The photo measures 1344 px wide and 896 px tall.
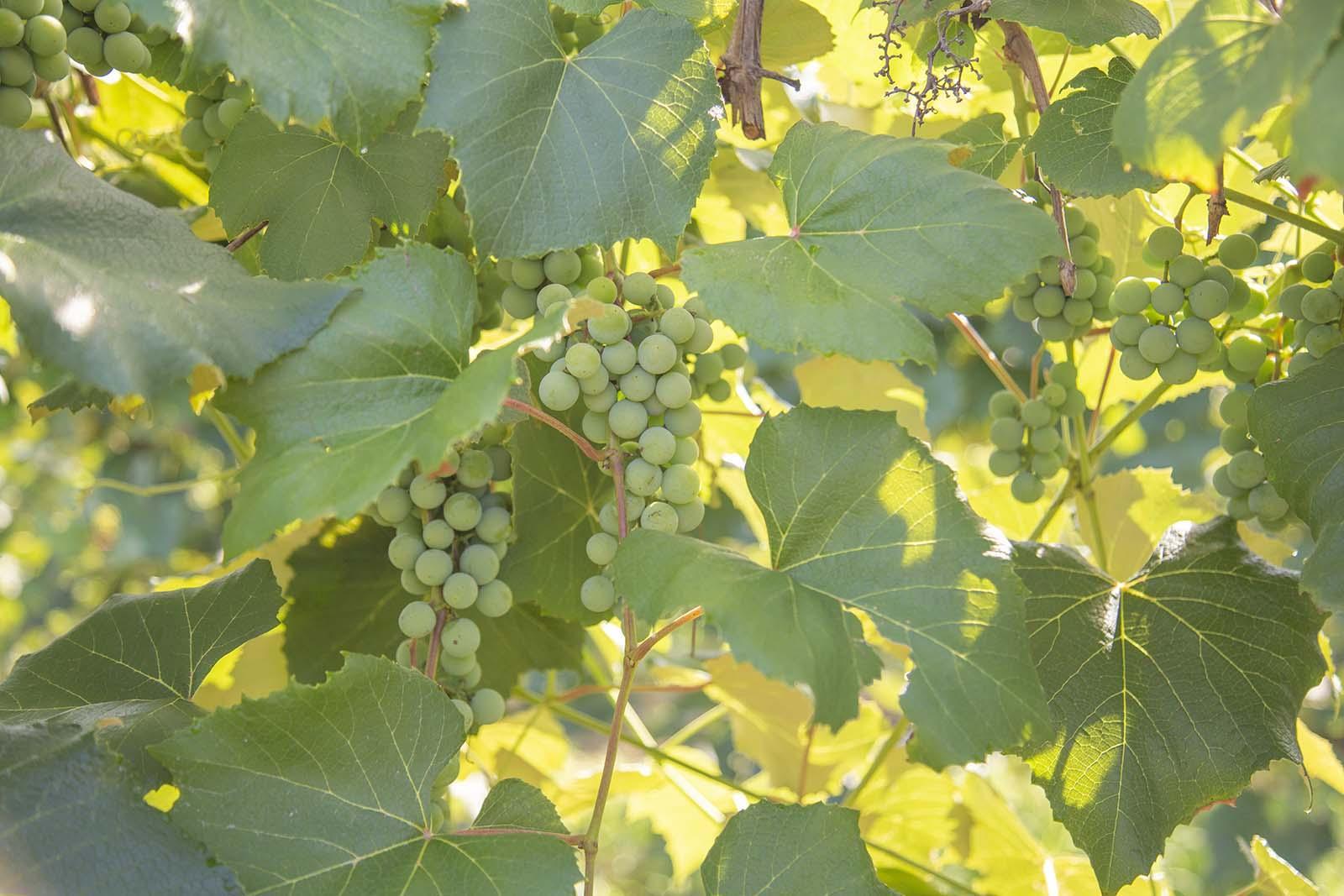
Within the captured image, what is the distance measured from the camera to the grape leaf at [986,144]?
852mm

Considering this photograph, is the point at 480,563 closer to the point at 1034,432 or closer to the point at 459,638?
the point at 459,638

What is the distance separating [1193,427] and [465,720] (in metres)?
2.38

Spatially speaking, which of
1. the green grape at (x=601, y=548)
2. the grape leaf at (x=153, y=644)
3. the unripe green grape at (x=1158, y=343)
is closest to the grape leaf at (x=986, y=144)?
the unripe green grape at (x=1158, y=343)

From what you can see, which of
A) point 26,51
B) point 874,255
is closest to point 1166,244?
point 874,255

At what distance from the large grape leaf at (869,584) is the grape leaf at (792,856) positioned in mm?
128

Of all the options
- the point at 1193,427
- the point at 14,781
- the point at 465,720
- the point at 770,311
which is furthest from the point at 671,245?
the point at 1193,427

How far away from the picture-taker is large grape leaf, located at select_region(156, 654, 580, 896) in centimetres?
65

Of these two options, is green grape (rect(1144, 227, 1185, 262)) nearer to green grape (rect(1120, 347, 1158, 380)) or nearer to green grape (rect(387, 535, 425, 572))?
green grape (rect(1120, 347, 1158, 380))

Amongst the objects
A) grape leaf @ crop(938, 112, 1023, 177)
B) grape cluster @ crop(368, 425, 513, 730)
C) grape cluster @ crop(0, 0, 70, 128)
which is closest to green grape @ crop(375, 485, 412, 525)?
grape cluster @ crop(368, 425, 513, 730)

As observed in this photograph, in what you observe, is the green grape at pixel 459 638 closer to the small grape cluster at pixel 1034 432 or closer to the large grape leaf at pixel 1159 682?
the large grape leaf at pixel 1159 682

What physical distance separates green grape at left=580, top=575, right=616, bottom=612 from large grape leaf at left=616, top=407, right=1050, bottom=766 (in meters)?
0.14

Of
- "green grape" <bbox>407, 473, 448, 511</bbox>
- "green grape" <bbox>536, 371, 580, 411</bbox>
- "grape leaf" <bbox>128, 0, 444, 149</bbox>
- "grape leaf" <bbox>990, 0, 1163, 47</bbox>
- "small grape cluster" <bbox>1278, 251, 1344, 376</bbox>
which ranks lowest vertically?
"green grape" <bbox>407, 473, 448, 511</bbox>

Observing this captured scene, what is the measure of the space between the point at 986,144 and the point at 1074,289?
0.43 ft

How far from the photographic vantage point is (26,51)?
774 millimetres
